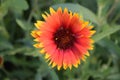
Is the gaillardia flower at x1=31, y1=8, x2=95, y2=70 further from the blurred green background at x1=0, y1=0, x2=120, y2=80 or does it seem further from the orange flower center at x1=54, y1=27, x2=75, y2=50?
the blurred green background at x1=0, y1=0, x2=120, y2=80

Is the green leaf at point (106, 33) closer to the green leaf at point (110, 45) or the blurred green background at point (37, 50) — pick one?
the blurred green background at point (37, 50)

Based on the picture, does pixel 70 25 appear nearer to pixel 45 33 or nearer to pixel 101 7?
pixel 45 33

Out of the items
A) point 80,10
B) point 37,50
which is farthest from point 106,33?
point 37,50

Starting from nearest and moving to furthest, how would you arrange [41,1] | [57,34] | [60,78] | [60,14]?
[60,14] → [57,34] → [60,78] → [41,1]

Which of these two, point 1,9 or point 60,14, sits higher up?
point 1,9

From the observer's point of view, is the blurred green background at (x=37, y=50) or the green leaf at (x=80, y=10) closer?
the green leaf at (x=80, y=10)

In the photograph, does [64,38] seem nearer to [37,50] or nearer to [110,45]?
[37,50]

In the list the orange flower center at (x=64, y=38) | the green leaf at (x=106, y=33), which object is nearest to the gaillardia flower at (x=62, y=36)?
the orange flower center at (x=64, y=38)

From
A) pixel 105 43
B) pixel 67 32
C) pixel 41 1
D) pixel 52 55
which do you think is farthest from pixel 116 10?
pixel 52 55
